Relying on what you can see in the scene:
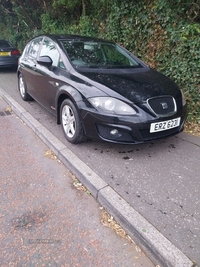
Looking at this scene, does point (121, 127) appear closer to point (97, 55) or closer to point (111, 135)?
point (111, 135)

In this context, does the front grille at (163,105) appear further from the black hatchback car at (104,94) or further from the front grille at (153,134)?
the front grille at (153,134)

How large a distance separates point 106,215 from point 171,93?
78.3 inches

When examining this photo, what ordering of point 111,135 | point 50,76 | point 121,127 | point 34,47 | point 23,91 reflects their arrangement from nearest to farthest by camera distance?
point 121,127 < point 111,135 < point 50,76 < point 34,47 < point 23,91

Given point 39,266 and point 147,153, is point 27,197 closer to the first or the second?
point 39,266

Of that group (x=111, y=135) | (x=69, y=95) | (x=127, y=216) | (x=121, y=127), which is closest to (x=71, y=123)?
(x=69, y=95)

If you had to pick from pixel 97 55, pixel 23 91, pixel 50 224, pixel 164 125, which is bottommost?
pixel 50 224

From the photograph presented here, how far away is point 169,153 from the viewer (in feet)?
11.6

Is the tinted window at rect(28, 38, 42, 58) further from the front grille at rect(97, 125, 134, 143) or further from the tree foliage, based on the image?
the front grille at rect(97, 125, 134, 143)

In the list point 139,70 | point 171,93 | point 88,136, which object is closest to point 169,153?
point 171,93

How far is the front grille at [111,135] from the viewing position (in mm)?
3117

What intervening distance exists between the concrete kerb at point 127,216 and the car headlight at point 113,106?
78cm

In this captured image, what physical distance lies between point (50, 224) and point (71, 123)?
5.64 ft

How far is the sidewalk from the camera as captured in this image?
1.96 metres

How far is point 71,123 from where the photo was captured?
3.66 meters
